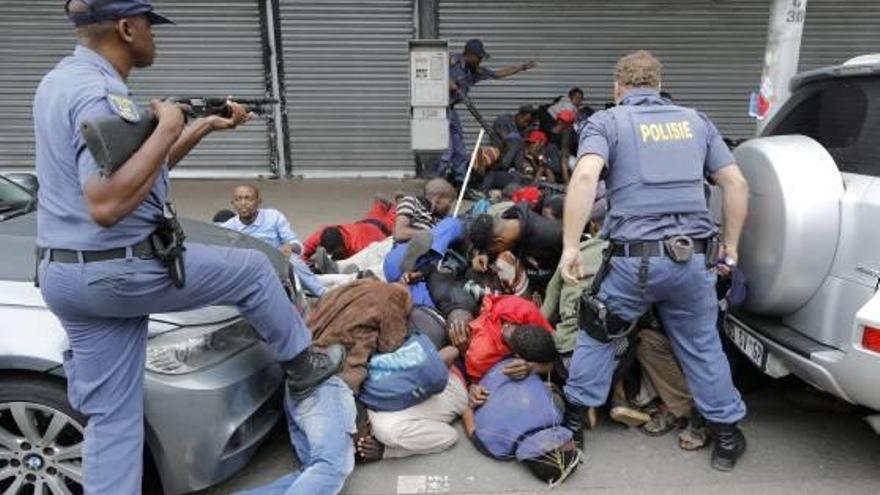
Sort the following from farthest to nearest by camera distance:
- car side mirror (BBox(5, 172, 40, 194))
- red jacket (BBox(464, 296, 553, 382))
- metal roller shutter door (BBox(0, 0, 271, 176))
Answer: metal roller shutter door (BBox(0, 0, 271, 176)) → car side mirror (BBox(5, 172, 40, 194)) → red jacket (BBox(464, 296, 553, 382))

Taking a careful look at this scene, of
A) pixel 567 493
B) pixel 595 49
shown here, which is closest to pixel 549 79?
pixel 595 49

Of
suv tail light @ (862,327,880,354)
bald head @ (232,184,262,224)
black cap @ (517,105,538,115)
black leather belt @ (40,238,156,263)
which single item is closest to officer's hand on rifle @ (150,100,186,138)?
black leather belt @ (40,238,156,263)

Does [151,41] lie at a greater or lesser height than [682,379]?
greater

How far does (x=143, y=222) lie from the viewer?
2.44 meters

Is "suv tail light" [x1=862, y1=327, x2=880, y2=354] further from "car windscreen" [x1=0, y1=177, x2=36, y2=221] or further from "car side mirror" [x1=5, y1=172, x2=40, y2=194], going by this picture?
"car side mirror" [x1=5, y1=172, x2=40, y2=194]

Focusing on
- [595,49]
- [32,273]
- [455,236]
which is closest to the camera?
[32,273]

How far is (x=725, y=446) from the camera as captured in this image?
3.37 m

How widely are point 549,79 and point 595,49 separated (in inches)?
29.2

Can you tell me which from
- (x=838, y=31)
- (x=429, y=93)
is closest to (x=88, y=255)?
(x=429, y=93)

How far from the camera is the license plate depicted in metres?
3.38

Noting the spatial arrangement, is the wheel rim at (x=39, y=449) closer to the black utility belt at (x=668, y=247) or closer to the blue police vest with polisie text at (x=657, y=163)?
the black utility belt at (x=668, y=247)

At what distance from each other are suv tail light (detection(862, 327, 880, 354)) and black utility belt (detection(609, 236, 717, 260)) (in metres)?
0.72

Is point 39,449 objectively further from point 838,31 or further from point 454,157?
point 838,31

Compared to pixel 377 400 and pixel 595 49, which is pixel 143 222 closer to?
pixel 377 400
